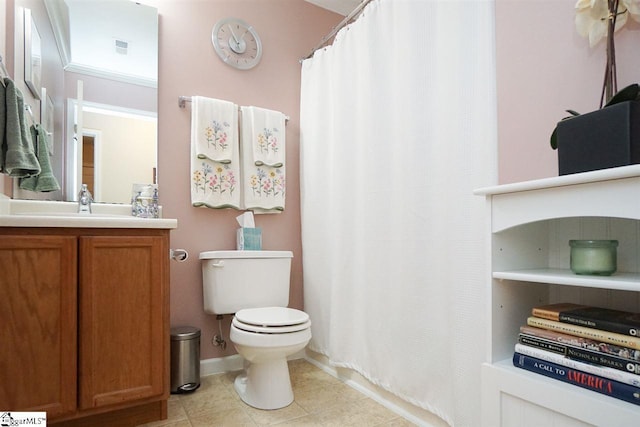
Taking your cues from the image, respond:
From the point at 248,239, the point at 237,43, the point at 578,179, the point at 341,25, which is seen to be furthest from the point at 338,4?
the point at 578,179

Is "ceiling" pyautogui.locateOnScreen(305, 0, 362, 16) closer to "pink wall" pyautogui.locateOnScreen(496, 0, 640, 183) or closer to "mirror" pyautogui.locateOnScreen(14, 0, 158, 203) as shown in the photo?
"mirror" pyautogui.locateOnScreen(14, 0, 158, 203)

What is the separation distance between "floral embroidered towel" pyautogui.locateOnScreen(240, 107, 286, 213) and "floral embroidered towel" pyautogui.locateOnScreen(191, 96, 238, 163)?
0.08 meters

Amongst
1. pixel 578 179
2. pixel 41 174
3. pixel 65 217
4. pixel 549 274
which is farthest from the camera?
pixel 41 174

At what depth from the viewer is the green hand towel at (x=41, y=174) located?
163 cm

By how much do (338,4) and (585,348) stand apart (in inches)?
102

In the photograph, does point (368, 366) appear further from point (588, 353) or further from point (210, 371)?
point (588, 353)

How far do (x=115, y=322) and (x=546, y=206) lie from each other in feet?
5.00

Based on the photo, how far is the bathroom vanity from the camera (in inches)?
52.6

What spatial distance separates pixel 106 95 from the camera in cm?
207

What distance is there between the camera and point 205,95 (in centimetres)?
233

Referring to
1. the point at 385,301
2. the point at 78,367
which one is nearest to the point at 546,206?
the point at 385,301

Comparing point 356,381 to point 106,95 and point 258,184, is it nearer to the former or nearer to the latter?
point 258,184

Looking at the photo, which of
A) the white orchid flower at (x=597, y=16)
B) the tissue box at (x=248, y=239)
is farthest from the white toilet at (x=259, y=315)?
the white orchid flower at (x=597, y=16)

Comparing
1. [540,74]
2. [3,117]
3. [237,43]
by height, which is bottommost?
[3,117]
